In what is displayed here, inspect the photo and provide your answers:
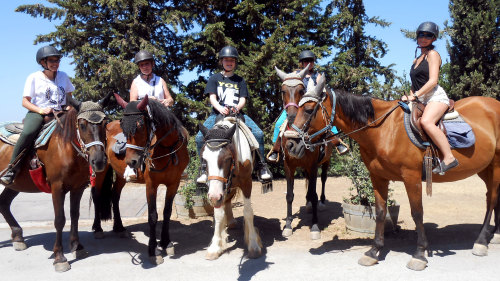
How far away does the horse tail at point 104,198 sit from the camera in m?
5.87

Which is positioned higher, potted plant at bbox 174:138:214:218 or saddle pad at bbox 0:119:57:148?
saddle pad at bbox 0:119:57:148

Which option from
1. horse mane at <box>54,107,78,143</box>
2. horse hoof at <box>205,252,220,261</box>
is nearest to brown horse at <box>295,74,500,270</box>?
horse hoof at <box>205,252,220,261</box>

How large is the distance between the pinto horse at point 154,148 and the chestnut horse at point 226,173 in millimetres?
672

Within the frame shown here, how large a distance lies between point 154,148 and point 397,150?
3379 millimetres

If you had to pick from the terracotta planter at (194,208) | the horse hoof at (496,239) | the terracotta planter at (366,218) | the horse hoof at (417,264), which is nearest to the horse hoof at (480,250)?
the horse hoof at (496,239)

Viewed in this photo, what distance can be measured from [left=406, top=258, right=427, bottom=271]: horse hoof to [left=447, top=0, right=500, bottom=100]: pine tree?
410 inches

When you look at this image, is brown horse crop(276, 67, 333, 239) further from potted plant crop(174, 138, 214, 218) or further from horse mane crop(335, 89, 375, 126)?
potted plant crop(174, 138, 214, 218)

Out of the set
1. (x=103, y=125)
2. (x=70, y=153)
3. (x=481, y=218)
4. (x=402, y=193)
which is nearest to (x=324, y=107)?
(x=103, y=125)

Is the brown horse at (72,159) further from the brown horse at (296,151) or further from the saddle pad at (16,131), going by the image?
the brown horse at (296,151)

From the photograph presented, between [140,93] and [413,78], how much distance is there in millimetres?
4210

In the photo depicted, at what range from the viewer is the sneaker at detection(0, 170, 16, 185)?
4.76 m

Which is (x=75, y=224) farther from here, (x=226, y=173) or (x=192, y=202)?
(x=226, y=173)

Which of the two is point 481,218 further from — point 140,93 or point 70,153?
point 70,153

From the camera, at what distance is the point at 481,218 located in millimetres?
6418
